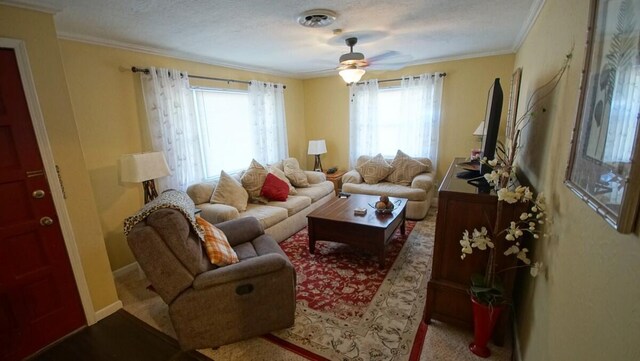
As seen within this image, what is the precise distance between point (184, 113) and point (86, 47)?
1.06 meters

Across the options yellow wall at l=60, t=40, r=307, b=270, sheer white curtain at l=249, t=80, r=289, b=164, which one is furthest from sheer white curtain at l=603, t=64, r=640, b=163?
sheer white curtain at l=249, t=80, r=289, b=164

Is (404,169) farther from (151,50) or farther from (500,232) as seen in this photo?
(151,50)

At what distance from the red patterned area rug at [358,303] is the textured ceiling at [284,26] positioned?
2356 mm

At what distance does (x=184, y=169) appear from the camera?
342 cm

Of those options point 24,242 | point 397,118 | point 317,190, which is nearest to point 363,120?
point 397,118

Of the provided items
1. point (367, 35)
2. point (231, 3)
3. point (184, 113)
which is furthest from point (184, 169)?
point (367, 35)

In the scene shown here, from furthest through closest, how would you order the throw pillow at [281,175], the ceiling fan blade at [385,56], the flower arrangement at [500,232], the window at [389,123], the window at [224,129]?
the window at [389,123], the throw pillow at [281,175], the window at [224,129], the ceiling fan blade at [385,56], the flower arrangement at [500,232]

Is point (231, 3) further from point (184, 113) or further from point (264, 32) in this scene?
point (184, 113)

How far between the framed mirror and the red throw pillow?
314 centimetres

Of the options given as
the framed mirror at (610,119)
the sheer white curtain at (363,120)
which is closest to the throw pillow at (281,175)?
the sheer white curtain at (363,120)

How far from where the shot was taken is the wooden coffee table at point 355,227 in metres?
2.71

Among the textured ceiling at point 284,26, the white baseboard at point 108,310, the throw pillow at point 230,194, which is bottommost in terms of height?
the white baseboard at point 108,310

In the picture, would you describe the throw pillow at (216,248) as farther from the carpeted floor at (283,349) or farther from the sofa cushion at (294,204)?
the sofa cushion at (294,204)

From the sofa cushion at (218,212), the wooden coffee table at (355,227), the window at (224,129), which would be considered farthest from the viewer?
the window at (224,129)
